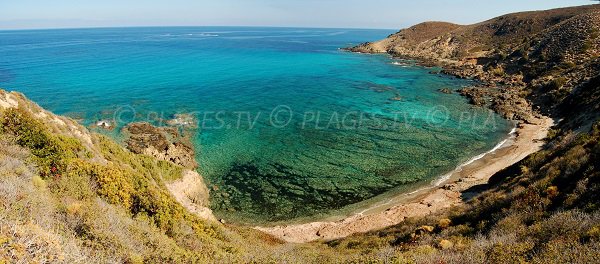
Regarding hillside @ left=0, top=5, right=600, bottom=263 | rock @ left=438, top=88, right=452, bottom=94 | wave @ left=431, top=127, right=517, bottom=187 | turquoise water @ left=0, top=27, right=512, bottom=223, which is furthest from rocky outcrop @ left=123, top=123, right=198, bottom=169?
rock @ left=438, top=88, right=452, bottom=94

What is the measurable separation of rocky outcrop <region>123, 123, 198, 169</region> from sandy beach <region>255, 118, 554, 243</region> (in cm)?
1389

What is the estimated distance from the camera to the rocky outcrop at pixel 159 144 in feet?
109

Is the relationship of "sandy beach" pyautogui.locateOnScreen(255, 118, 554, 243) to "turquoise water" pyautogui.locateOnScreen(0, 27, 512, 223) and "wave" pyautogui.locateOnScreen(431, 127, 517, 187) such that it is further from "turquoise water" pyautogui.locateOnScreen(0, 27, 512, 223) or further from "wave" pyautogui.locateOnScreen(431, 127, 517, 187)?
"turquoise water" pyautogui.locateOnScreen(0, 27, 512, 223)

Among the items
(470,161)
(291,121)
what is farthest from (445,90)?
(291,121)

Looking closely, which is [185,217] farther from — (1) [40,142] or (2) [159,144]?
(2) [159,144]

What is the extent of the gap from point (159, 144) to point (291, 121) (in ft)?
58.8

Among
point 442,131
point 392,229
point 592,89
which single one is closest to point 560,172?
point 392,229

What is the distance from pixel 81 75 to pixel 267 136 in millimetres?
58644

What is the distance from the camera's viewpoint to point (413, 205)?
25.2 meters

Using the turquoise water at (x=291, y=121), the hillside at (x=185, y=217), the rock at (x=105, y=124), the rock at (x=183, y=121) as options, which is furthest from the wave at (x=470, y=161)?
the rock at (x=105, y=124)

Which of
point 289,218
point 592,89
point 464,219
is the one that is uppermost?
point 592,89

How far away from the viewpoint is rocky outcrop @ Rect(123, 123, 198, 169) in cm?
3309

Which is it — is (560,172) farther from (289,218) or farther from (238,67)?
(238,67)

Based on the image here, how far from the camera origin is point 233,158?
33.7 m
